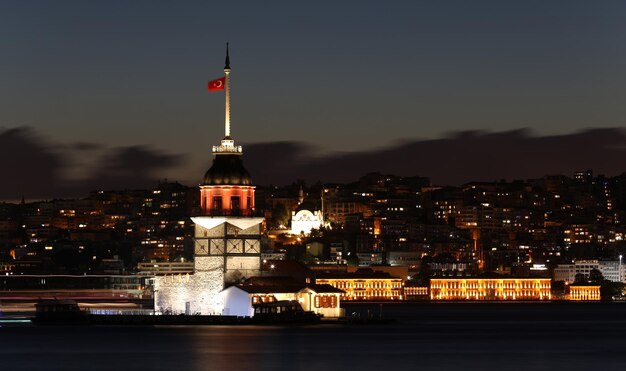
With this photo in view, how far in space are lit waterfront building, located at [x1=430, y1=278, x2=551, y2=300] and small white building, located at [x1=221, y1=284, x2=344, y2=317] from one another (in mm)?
87572

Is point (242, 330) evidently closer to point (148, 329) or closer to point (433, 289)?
point (148, 329)

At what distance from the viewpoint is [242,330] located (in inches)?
3093

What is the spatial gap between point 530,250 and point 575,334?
109 meters

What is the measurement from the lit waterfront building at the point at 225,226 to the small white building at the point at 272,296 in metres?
0.63

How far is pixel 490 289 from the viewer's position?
173 m

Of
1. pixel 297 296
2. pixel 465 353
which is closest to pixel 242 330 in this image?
pixel 297 296

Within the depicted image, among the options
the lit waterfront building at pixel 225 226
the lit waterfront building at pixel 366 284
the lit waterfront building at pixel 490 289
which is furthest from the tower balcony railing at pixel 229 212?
the lit waterfront building at pixel 490 289

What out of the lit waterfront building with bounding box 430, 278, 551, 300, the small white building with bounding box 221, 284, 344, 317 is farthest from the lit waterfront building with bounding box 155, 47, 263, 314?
the lit waterfront building with bounding box 430, 278, 551, 300

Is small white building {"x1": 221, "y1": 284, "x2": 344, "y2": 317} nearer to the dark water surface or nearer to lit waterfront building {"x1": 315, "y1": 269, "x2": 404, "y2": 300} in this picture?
the dark water surface

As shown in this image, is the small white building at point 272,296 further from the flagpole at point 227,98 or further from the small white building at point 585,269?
the small white building at point 585,269

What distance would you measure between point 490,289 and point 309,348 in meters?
107

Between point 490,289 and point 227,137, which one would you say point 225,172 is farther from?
point 490,289

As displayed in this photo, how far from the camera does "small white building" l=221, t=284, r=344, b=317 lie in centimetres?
7800

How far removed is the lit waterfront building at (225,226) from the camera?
77.1 m
